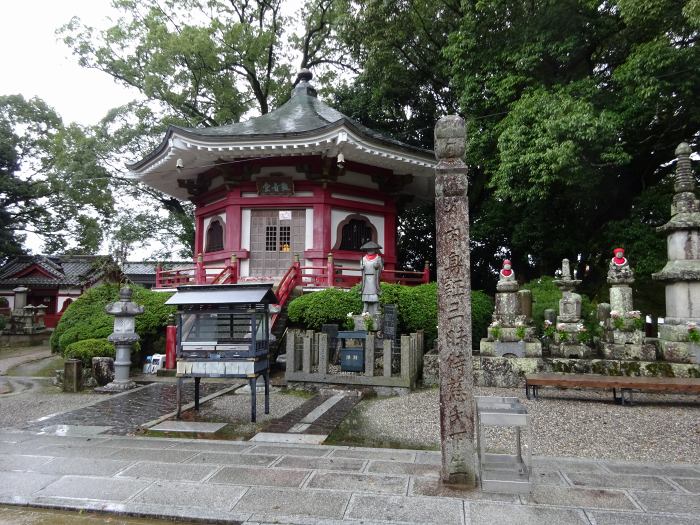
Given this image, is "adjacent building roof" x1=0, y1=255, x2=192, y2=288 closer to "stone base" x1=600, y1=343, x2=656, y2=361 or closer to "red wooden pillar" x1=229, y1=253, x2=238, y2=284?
"red wooden pillar" x1=229, y1=253, x2=238, y2=284

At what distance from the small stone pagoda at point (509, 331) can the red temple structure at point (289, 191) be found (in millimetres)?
4705

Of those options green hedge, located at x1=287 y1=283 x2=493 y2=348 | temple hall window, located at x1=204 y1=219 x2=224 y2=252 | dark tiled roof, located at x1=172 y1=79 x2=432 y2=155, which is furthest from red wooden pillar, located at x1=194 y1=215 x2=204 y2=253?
green hedge, located at x1=287 y1=283 x2=493 y2=348

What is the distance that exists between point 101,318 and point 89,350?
5.51 feet

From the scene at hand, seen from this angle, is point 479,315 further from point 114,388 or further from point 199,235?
point 199,235

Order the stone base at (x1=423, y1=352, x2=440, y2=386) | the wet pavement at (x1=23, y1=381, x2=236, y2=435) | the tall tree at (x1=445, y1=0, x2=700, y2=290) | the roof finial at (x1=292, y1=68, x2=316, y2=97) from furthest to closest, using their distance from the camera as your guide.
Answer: the roof finial at (x1=292, y1=68, x2=316, y2=97), the tall tree at (x1=445, y1=0, x2=700, y2=290), the stone base at (x1=423, y1=352, x2=440, y2=386), the wet pavement at (x1=23, y1=381, x2=236, y2=435)

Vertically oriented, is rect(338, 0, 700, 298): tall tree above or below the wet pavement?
above

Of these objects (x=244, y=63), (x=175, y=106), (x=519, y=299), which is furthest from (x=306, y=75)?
(x=519, y=299)

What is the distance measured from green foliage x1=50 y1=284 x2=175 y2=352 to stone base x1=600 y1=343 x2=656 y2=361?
10.5 meters

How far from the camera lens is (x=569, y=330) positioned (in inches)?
366

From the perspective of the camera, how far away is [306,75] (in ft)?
62.9

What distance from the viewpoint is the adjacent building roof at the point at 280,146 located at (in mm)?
12891

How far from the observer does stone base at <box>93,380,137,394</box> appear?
9.05m

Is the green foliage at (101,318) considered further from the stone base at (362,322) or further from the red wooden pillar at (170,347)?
the stone base at (362,322)

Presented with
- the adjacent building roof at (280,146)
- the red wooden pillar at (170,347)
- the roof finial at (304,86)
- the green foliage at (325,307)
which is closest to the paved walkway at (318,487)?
the green foliage at (325,307)
